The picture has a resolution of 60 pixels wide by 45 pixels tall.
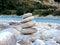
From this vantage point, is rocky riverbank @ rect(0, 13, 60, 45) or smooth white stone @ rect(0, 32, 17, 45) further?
rocky riverbank @ rect(0, 13, 60, 45)

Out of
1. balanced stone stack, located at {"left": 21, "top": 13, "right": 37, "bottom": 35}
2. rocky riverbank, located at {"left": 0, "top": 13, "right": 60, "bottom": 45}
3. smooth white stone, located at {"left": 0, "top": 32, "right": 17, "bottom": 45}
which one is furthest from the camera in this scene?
balanced stone stack, located at {"left": 21, "top": 13, "right": 37, "bottom": 35}

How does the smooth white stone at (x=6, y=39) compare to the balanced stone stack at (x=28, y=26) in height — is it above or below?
above

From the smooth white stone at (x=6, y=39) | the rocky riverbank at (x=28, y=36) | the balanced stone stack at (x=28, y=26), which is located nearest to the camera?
the smooth white stone at (x=6, y=39)

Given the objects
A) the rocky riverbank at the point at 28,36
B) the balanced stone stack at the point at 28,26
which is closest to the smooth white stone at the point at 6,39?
the rocky riverbank at the point at 28,36

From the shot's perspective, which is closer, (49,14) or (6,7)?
(49,14)

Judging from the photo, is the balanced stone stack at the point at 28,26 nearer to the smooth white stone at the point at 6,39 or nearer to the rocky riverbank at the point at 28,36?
the rocky riverbank at the point at 28,36

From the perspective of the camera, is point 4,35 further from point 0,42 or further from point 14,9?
point 14,9

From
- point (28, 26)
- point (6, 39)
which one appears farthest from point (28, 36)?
point (6, 39)

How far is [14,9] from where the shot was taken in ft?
82.2

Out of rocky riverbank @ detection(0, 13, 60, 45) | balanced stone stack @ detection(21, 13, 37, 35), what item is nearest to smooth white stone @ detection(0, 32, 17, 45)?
rocky riverbank @ detection(0, 13, 60, 45)

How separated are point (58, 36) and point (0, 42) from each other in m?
4.61

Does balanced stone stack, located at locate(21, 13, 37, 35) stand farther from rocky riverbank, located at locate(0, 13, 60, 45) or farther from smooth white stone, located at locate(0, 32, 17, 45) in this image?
smooth white stone, located at locate(0, 32, 17, 45)

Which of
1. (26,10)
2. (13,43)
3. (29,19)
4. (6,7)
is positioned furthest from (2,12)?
(13,43)

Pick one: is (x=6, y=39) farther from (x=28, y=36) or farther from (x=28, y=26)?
(x=28, y=26)
